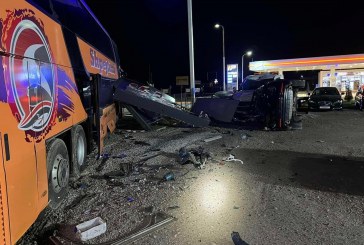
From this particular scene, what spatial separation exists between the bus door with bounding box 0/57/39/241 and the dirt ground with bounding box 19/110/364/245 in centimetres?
77

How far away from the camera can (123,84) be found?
12.2 m

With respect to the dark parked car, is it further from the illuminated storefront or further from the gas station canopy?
the illuminated storefront

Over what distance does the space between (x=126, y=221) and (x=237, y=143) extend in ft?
20.5

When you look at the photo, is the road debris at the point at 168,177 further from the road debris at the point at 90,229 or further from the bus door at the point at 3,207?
the bus door at the point at 3,207

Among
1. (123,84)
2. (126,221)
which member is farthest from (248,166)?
(123,84)

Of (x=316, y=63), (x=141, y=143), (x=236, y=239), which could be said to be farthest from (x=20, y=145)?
(x=316, y=63)

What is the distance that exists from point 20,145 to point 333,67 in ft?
125

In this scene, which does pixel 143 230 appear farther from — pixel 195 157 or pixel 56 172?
pixel 195 157

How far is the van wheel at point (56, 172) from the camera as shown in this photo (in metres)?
4.80

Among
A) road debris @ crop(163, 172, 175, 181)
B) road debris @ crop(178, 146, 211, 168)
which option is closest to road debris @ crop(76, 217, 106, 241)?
road debris @ crop(163, 172, 175, 181)

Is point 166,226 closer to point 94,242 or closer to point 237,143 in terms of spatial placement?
point 94,242

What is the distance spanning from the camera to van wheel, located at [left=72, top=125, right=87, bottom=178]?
20.5 feet

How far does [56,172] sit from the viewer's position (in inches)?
200

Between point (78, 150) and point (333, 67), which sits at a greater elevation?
point (333, 67)
